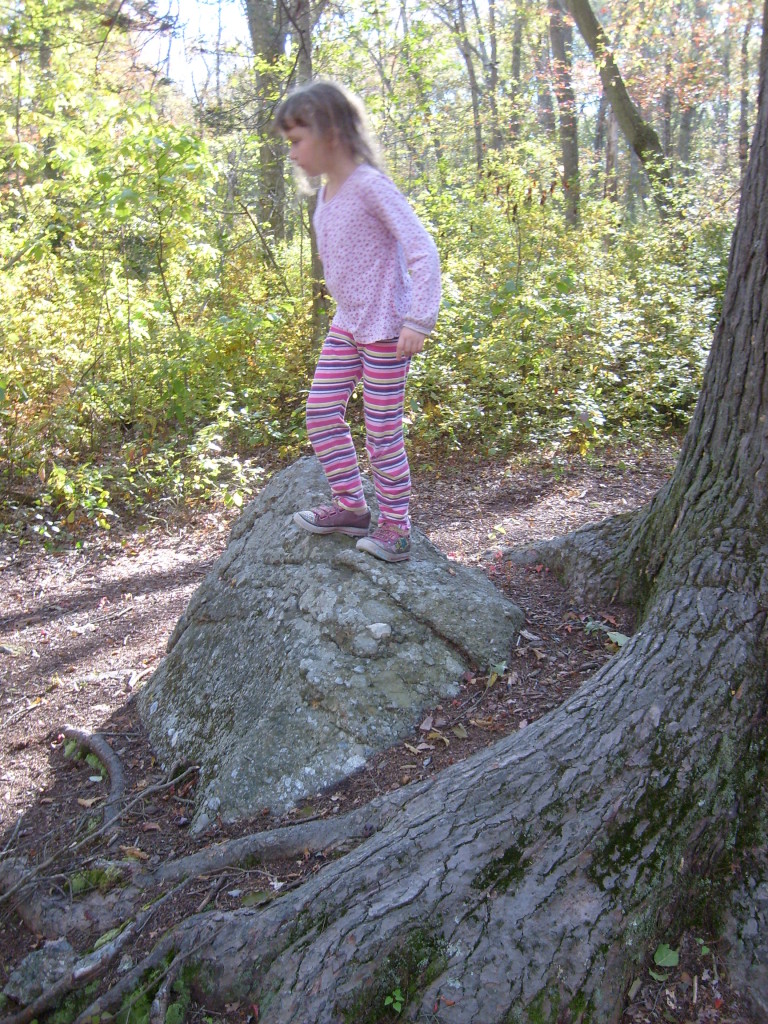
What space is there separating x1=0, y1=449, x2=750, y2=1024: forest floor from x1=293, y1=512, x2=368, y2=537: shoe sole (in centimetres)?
76

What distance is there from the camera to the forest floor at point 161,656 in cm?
223

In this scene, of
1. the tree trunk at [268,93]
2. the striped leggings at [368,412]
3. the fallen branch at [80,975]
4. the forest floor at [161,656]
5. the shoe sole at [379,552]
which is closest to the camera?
the fallen branch at [80,975]

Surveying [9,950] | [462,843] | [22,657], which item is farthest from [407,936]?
[22,657]

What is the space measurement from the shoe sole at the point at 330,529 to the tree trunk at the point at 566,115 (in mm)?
8997

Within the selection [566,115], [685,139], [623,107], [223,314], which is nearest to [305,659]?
[223,314]

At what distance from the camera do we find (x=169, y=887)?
7.55 feet

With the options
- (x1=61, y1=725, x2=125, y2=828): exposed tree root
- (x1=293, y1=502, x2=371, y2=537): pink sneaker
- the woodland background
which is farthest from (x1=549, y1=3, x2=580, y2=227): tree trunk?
(x1=61, y1=725, x2=125, y2=828): exposed tree root

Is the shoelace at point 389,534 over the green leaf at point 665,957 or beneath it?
over

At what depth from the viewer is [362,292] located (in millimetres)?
3012

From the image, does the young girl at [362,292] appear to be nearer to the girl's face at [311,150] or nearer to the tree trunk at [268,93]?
the girl's face at [311,150]

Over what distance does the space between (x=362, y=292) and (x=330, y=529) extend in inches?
42.2

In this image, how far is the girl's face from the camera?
2.88 m

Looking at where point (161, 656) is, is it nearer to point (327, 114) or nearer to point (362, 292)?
point (362, 292)

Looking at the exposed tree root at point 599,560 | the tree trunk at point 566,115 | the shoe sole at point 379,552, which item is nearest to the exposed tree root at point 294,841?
the shoe sole at point 379,552
